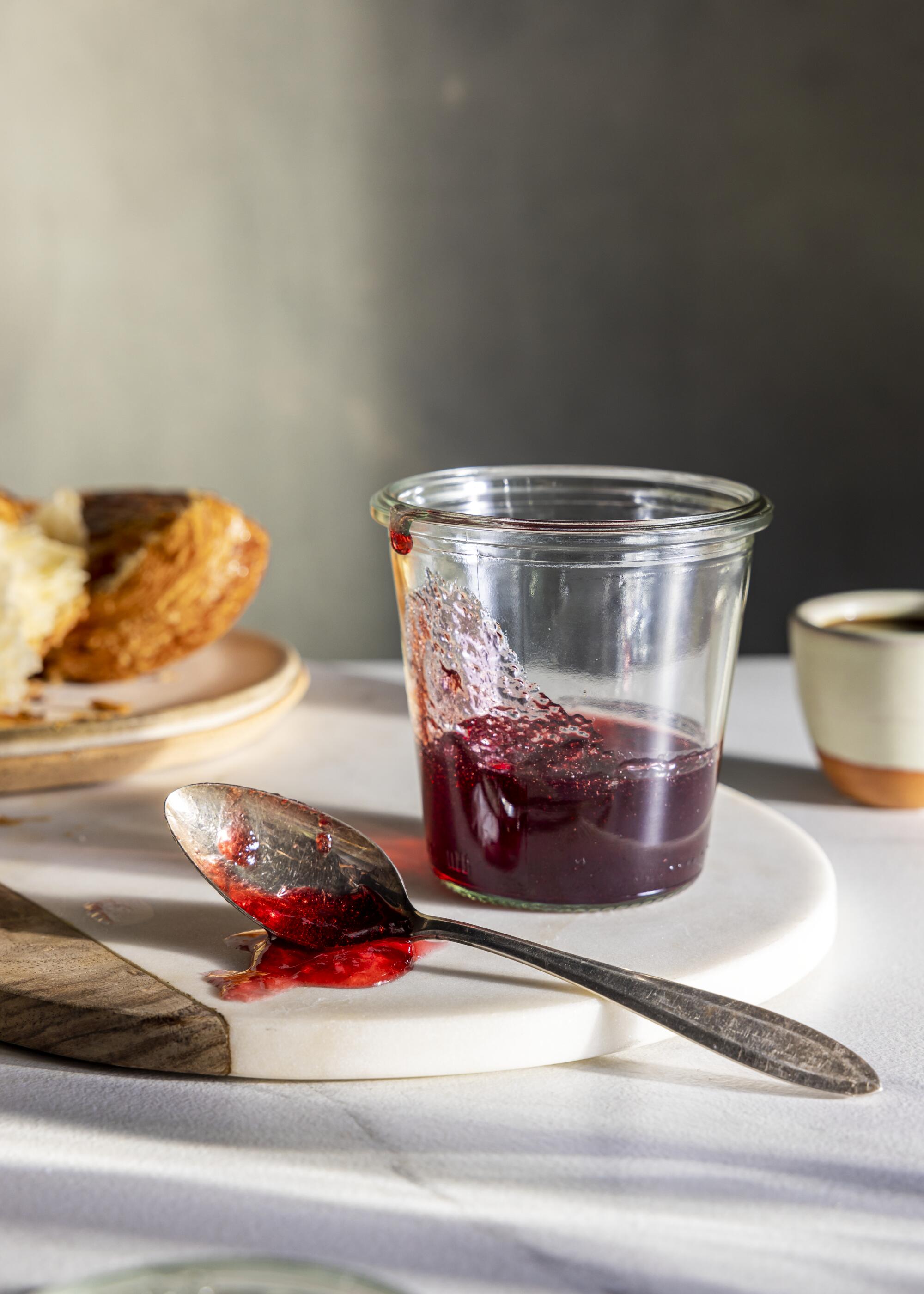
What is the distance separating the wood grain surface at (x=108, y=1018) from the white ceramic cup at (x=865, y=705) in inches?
21.6

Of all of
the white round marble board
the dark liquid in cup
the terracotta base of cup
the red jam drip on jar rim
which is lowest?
the terracotta base of cup

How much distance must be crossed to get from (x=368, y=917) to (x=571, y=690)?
17cm

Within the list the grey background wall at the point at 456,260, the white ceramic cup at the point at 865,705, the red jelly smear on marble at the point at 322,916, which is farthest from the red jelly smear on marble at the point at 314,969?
the grey background wall at the point at 456,260

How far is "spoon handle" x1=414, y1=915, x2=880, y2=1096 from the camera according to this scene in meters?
Answer: 0.58

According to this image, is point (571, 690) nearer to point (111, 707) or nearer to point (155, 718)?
point (155, 718)

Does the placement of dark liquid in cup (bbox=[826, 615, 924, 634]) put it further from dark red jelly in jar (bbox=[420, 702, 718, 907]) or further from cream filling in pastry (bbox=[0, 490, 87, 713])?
cream filling in pastry (bbox=[0, 490, 87, 713])

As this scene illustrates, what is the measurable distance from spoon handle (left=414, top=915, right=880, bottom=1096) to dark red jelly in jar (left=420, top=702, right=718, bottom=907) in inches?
3.8

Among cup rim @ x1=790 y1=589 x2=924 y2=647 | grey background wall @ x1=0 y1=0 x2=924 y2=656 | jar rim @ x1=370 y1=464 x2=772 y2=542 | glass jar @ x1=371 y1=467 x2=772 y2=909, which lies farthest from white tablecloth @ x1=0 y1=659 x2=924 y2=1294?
grey background wall @ x1=0 y1=0 x2=924 y2=656

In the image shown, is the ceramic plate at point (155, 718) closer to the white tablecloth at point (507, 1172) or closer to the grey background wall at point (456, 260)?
the white tablecloth at point (507, 1172)

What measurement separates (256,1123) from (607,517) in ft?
1.64

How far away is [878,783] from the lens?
37.9 inches

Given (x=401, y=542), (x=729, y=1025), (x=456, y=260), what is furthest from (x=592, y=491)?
(x=456, y=260)

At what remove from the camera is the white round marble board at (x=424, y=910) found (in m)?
0.60

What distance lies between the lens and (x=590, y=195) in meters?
2.92
